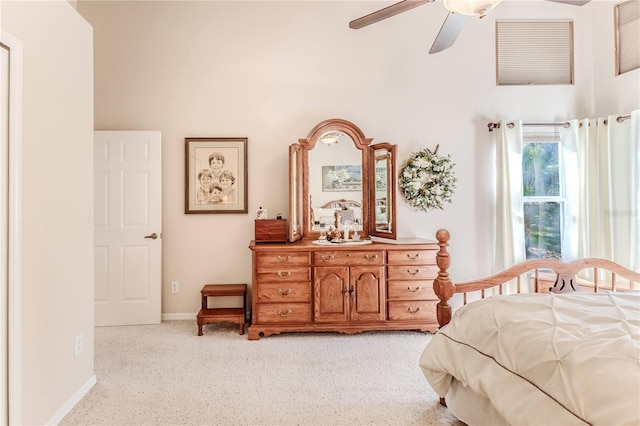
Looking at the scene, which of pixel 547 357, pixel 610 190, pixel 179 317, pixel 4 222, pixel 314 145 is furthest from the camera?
pixel 179 317

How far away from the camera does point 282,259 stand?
3264 millimetres

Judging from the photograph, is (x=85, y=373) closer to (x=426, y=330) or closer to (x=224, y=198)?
(x=224, y=198)

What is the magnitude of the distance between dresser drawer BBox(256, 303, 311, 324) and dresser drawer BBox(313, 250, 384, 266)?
45 cm

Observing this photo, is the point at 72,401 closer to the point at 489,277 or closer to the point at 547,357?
the point at 547,357

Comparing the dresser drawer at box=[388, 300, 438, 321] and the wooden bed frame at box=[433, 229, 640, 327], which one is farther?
the dresser drawer at box=[388, 300, 438, 321]

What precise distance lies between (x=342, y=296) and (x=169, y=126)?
8.69 ft

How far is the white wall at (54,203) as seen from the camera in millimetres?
1812

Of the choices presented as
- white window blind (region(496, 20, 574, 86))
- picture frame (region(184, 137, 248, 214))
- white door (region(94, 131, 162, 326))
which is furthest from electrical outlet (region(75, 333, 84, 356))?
white window blind (region(496, 20, 574, 86))

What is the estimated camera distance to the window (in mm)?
3885

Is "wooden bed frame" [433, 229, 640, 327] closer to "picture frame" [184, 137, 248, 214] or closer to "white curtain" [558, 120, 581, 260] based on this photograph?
"white curtain" [558, 120, 581, 260]

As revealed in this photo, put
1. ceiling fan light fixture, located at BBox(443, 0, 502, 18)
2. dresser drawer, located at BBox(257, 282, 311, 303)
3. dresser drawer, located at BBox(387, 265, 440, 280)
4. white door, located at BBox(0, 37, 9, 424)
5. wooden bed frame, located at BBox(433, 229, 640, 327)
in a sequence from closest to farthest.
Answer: white door, located at BBox(0, 37, 9, 424) < ceiling fan light fixture, located at BBox(443, 0, 502, 18) < wooden bed frame, located at BBox(433, 229, 640, 327) < dresser drawer, located at BBox(257, 282, 311, 303) < dresser drawer, located at BBox(387, 265, 440, 280)

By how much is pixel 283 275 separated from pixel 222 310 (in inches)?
32.0

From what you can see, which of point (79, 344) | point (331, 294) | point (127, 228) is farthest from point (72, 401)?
point (331, 294)

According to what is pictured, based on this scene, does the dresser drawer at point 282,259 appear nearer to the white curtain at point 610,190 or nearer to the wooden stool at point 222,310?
the wooden stool at point 222,310
